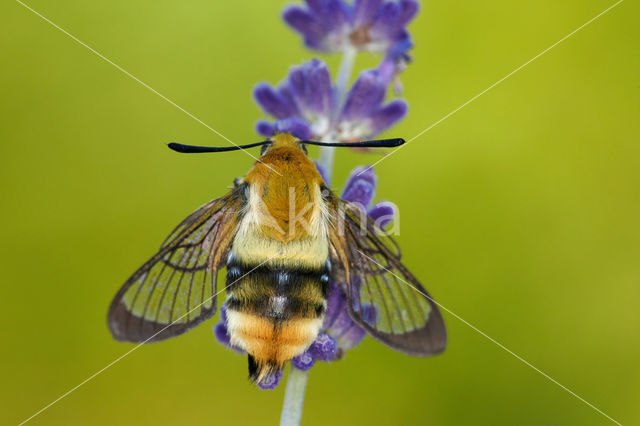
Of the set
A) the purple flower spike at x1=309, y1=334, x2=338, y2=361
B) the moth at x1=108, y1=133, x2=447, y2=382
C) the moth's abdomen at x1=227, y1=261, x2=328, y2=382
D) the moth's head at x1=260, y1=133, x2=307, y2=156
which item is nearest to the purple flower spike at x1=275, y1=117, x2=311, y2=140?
the moth's head at x1=260, y1=133, x2=307, y2=156

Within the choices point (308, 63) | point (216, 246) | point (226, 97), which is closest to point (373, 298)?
point (216, 246)

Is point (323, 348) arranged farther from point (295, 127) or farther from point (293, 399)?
point (295, 127)

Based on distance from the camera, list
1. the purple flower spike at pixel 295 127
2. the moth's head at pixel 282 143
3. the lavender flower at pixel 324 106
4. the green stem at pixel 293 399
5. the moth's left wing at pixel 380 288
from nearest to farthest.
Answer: the moth's left wing at pixel 380 288 → the green stem at pixel 293 399 → the moth's head at pixel 282 143 → the purple flower spike at pixel 295 127 → the lavender flower at pixel 324 106

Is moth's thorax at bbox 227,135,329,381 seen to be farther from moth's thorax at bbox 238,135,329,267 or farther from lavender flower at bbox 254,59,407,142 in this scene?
lavender flower at bbox 254,59,407,142

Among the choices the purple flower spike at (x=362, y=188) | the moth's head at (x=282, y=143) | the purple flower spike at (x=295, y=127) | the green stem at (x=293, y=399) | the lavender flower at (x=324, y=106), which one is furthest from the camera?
the lavender flower at (x=324, y=106)

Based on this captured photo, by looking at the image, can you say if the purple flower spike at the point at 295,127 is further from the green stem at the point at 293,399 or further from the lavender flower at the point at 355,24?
the green stem at the point at 293,399

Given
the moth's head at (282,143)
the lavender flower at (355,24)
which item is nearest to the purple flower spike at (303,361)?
the moth's head at (282,143)
